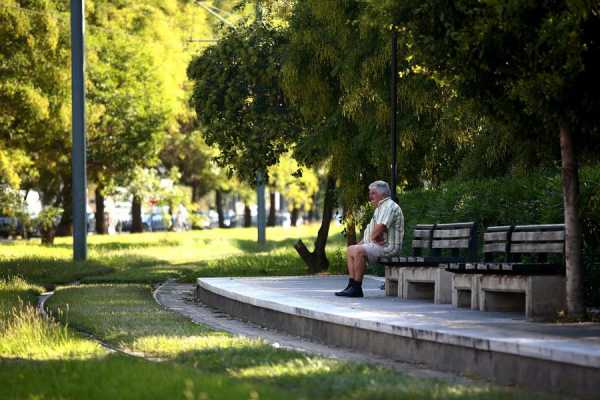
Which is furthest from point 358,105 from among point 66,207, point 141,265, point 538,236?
point 66,207

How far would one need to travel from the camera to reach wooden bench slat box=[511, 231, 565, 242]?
1367 centimetres

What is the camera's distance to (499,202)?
18.4 meters

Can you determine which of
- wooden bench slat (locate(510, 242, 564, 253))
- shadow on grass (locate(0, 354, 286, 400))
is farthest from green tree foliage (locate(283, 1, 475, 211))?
shadow on grass (locate(0, 354, 286, 400))

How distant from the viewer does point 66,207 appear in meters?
55.4

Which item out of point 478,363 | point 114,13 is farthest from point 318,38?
point 114,13

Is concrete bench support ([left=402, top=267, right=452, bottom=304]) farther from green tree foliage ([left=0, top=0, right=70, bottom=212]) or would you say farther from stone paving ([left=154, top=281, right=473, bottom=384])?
green tree foliage ([left=0, top=0, right=70, bottom=212])

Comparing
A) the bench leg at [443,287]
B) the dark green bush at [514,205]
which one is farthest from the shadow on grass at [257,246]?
the bench leg at [443,287]

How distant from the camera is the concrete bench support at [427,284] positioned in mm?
16047

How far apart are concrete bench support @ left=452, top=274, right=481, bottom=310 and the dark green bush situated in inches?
51.7

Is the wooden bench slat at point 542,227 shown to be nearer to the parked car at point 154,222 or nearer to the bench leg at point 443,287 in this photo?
the bench leg at point 443,287

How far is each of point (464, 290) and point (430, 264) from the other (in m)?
1.15

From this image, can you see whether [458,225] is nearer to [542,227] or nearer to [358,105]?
[542,227]

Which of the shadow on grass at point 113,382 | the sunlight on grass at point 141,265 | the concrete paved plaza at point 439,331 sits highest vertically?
the concrete paved plaza at point 439,331

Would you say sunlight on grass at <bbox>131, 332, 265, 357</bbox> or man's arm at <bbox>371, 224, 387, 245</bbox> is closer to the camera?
sunlight on grass at <bbox>131, 332, 265, 357</bbox>
